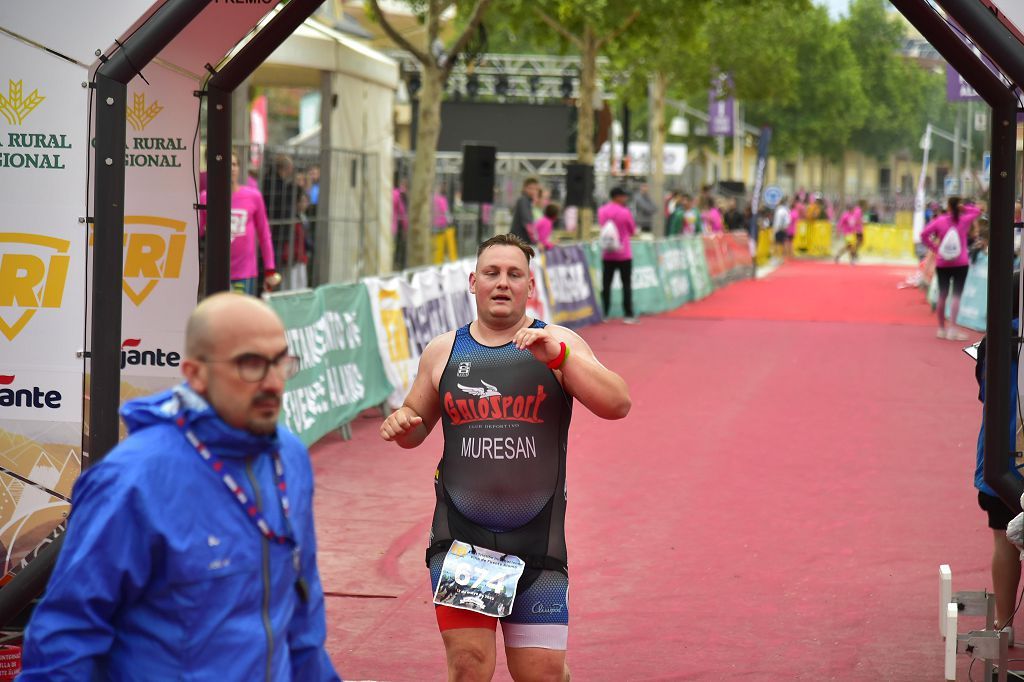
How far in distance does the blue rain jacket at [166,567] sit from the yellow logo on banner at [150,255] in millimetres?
3510

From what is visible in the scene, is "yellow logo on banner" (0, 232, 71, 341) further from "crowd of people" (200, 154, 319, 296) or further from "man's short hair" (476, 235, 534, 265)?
"crowd of people" (200, 154, 319, 296)

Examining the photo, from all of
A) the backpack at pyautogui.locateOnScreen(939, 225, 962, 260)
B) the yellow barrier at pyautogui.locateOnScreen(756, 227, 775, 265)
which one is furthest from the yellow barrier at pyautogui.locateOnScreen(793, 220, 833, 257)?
the backpack at pyautogui.locateOnScreen(939, 225, 962, 260)

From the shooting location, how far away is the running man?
480 cm

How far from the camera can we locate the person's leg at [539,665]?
4.77m

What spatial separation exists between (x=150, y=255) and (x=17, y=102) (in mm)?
1072

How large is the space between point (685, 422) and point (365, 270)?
8.17 m

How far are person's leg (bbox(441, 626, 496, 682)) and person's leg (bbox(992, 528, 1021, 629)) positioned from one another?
2970 millimetres

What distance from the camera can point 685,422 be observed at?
13.7 m

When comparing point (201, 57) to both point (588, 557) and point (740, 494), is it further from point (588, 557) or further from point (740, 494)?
point (740, 494)

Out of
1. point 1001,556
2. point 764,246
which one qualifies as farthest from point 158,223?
point 764,246

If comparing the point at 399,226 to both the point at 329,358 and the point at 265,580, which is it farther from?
the point at 265,580

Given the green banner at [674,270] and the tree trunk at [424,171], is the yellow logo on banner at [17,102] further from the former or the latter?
the green banner at [674,270]

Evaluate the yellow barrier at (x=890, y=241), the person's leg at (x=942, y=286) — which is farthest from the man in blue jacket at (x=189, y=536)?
the yellow barrier at (x=890, y=241)

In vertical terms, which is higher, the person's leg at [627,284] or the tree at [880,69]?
the tree at [880,69]
